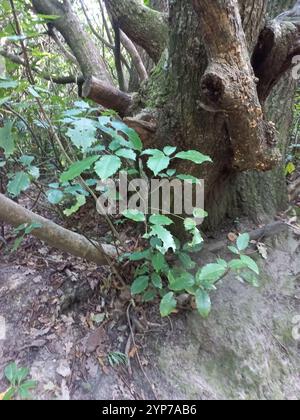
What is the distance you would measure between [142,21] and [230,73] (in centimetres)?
117

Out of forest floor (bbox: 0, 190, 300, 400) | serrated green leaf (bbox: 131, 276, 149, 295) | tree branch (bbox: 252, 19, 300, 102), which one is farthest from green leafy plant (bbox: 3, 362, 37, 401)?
tree branch (bbox: 252, 19, 300, 102)

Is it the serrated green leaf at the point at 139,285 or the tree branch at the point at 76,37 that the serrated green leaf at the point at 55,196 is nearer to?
the serrated green leaf at the point at 139,285

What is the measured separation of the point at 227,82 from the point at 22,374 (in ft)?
4.45

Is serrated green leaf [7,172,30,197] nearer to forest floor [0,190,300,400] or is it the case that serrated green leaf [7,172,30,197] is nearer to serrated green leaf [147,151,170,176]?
serrated green leaf [147,151,170,176]

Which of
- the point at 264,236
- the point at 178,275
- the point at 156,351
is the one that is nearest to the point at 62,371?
the point at 156,351

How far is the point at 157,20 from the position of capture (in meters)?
1.97

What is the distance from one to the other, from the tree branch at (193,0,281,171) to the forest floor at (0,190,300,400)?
0.84 metres

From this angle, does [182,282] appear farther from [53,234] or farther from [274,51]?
[274,51]

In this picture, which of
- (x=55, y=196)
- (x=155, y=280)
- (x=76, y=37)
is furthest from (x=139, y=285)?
(x=76, y=37)

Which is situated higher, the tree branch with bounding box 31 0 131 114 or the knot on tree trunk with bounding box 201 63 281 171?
the tree branch with bounding box 31 0 131 114

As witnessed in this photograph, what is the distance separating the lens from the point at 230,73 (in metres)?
1.10

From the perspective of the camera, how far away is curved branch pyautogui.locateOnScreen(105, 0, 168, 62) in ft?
6.40

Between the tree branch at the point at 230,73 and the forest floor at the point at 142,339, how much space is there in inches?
33.1

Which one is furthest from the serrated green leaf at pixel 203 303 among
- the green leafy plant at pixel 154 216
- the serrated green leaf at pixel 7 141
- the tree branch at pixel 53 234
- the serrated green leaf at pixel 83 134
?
the serrated green leaf at pixel 7 141
